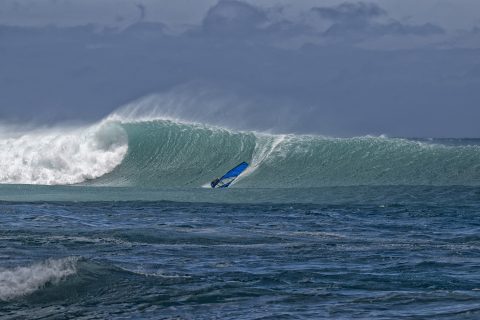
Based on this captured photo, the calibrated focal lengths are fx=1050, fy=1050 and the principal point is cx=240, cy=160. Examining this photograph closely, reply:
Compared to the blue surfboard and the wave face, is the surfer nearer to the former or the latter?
the blue surfboard

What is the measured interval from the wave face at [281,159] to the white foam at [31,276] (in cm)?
2274

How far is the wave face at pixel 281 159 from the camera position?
121 feet

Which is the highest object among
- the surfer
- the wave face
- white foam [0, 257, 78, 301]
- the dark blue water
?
the wave face

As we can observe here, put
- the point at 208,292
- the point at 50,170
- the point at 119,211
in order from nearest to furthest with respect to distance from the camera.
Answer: the point at 208,292
the point at 119,211
the point at 50,170

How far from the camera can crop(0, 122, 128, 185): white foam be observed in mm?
45406

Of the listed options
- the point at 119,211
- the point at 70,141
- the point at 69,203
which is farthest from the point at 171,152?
the point at 119,211

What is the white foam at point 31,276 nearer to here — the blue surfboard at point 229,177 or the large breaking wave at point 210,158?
the large breaking wave at point 210,158

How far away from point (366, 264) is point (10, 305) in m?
5.38

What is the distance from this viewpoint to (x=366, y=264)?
14898mm

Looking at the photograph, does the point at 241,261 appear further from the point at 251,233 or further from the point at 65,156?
the point at 65,156

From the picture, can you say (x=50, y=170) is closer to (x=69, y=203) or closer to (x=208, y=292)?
(x=69, y=203)

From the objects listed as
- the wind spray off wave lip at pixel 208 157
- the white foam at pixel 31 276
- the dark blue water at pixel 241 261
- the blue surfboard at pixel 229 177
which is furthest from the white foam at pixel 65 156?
the white foam at pixel 31 276

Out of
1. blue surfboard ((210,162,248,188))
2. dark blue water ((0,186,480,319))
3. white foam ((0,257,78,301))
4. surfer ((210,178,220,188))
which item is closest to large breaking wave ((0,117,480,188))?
blue surfboard ((210,162,248,188))

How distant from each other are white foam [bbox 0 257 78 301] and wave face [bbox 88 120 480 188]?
2274 centimetres
